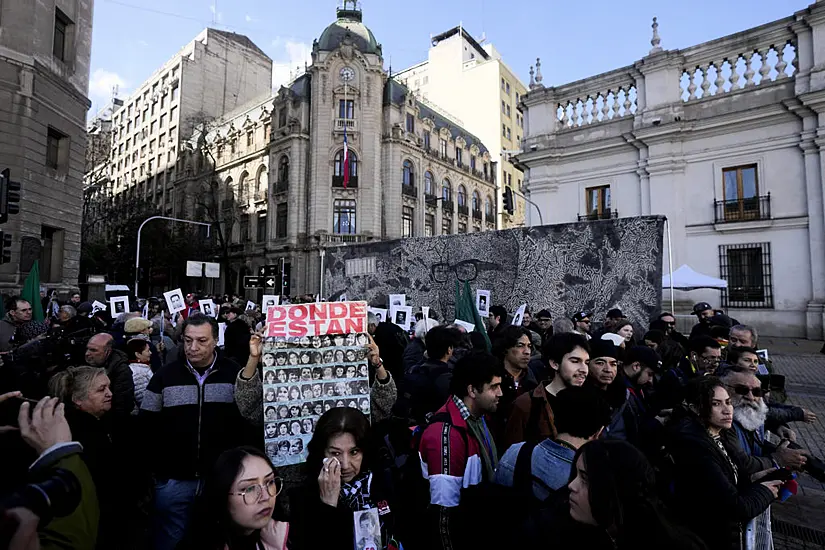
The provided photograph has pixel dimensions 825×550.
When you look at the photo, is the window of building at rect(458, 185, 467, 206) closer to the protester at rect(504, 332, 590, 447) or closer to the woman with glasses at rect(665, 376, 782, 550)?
the protester at rect(504, 332, 590, 447)

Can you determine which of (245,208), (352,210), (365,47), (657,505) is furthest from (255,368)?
(245,208)

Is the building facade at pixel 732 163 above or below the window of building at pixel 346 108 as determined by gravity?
below

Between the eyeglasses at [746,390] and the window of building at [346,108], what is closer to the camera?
the eyeglasses at [746,390]

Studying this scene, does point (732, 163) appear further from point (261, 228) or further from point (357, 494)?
point (261, 228)

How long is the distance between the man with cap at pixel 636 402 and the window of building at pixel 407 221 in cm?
3312

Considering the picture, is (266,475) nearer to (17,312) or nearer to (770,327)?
(17,312)

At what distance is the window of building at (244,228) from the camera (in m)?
39.5

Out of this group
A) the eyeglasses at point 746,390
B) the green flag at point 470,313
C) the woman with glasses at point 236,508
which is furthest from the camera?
the green flag at point 470,313

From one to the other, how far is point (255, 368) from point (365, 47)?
121ft

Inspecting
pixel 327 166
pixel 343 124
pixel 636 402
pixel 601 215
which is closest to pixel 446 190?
pixel 343 124

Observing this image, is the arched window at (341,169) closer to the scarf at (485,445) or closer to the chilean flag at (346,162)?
the chilean flag at (346,162)

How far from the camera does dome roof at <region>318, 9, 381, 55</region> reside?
113ft

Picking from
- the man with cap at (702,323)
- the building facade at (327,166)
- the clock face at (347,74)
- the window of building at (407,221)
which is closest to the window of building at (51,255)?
the building facade at (327,166)

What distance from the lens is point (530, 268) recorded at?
11617mm
